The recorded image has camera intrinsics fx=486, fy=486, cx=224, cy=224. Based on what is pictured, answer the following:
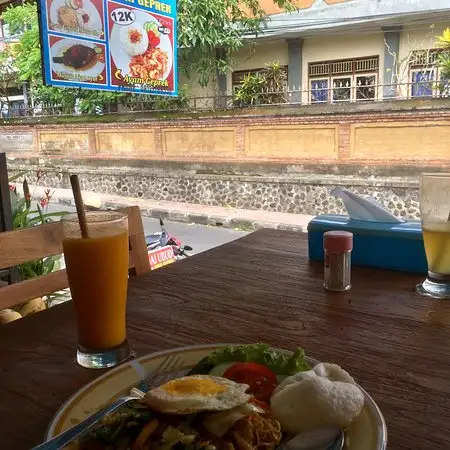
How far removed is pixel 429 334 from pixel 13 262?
35.5 inches

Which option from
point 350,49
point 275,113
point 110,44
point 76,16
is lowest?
point 275,113

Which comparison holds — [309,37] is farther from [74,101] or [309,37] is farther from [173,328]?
[173,328]

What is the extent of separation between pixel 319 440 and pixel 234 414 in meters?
0.09

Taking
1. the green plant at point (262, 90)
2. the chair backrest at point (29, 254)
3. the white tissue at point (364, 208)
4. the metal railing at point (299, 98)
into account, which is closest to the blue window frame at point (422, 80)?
the metal railing at point (299, 98)

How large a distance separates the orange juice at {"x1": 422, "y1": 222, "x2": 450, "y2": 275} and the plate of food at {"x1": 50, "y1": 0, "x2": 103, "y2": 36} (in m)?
3.91

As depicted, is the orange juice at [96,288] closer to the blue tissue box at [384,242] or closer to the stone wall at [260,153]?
the blue tissue box at [384,242]

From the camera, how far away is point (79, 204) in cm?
69

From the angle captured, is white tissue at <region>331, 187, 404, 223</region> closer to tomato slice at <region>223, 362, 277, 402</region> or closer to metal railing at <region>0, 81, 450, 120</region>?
tomato slice at <region>223, 362, 277, 402</region>

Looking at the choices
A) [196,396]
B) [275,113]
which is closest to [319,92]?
[275,113]

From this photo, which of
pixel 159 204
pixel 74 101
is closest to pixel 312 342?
pixel 159 204

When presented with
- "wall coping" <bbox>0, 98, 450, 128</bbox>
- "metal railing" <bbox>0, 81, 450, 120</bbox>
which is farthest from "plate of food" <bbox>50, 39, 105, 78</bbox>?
"metal railing" <bbox>0, 81, 450, 120</bbox>

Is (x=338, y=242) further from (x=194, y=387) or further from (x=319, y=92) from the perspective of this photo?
(x=319, y=92)

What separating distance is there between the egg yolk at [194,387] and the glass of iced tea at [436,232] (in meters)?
0.66

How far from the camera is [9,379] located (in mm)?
676
